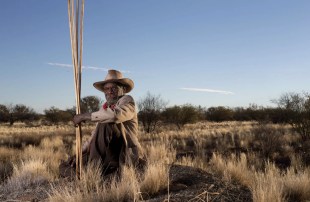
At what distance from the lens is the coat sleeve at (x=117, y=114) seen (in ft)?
17.8

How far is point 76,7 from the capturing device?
5508mm

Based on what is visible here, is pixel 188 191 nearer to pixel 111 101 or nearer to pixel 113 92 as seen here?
pixel 111 101

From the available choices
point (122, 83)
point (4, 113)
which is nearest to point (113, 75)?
point (122, 83)

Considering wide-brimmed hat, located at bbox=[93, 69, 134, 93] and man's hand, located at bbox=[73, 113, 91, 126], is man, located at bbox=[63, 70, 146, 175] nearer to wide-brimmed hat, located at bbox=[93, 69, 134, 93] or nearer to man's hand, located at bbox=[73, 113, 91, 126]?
wide-brimmed hat, located at bbox=[93, 69, 134, 93]

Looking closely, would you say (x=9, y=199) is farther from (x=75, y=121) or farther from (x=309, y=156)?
(x=309, y=156)

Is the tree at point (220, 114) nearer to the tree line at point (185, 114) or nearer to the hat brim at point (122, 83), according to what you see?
the tree line at point (185, 114)

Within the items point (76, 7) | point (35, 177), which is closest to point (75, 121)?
point (76, 7)

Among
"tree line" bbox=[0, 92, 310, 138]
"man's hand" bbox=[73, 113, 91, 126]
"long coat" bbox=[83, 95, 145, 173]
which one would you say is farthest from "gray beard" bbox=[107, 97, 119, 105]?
"tree line" bbox=[0, 92, 310, 138]

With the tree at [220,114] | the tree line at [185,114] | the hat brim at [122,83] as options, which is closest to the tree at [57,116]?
the tree line at [185,114]

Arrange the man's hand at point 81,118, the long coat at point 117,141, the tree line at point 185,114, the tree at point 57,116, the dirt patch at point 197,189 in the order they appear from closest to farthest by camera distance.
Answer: the dirt patch at point 197,189, the man's hand at point 81,118, the long coat at point 117,141, the tree line at point 185,114, the tree at point 57,116

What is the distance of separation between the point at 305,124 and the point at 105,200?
16.8m

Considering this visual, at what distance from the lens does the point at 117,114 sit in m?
5.50

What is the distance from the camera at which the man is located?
18.6 feet

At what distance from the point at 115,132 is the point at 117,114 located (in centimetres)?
52
